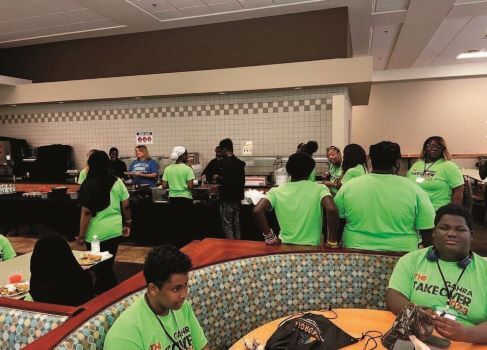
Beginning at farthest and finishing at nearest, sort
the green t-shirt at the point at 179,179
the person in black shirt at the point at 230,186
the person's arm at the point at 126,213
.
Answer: the green t-shirt at the point at 179,179, the person in black shirt at the point at 230,186, the person's arm at the point at 126,213

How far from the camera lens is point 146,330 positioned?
157 cm

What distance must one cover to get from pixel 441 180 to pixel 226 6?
13.6ft

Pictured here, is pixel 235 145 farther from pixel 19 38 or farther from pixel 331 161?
pixel 19 38

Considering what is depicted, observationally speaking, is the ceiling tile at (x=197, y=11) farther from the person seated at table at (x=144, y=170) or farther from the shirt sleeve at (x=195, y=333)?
the shirt sleeve at (x=195, y=333)

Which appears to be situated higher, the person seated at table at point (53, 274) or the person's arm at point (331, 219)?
the person's arm at point (331, 219)

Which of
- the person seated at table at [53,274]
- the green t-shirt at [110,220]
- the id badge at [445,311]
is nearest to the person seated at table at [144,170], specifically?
the green t-shirt at [110,220]

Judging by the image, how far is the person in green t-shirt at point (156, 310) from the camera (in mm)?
1542

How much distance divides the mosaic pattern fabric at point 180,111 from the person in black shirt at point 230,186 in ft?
6.04

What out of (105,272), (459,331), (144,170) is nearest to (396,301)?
(459,331)

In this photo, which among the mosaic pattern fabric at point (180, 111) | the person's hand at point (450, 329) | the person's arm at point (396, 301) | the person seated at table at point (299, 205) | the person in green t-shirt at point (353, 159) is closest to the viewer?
the person's hand at point (450, 329)

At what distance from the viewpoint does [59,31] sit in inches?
280

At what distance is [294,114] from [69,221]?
13.8ft

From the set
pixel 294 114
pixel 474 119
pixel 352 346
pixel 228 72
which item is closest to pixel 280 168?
pixel 294 114

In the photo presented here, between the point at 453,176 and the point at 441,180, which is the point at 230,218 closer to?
the point at 441,180
